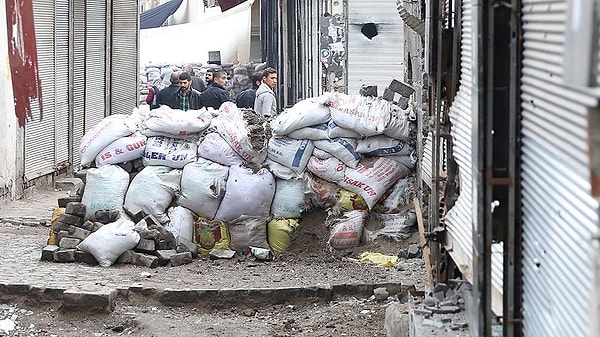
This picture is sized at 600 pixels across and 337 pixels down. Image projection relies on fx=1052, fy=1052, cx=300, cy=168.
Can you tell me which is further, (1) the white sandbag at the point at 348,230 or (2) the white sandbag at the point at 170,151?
(2) the white sandbag at the point at 170,151

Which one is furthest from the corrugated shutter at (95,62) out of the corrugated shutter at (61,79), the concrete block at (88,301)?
the concrete block at (88,301)

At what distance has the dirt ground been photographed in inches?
260

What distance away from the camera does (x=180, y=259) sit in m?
8.27

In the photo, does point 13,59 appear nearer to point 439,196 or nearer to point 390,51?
point 390,51

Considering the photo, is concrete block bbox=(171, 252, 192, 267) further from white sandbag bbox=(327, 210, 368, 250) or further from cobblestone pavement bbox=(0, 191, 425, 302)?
white sandbag bbox=(327, 210, 368, 250)

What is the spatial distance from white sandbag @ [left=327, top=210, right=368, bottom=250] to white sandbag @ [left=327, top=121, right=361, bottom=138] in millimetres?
632

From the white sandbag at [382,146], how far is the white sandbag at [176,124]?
1.35 meters

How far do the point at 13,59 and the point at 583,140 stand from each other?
991cm

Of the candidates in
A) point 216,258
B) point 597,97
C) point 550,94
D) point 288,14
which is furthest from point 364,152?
point 288,14

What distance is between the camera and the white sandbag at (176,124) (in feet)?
28.9

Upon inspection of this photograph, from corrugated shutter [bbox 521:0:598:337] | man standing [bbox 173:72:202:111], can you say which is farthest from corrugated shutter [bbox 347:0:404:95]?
corrugated shutter [bbox 521:0:598:337]

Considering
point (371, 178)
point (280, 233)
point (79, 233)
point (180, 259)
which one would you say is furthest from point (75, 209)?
point (371, 178)

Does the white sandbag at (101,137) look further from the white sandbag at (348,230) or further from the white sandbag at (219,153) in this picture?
the white sandbag at (348,230)

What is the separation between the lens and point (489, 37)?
11.5 feet
